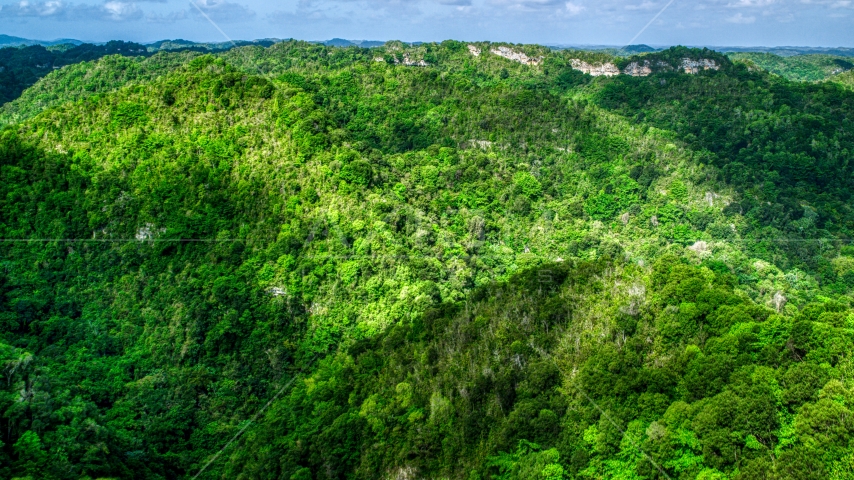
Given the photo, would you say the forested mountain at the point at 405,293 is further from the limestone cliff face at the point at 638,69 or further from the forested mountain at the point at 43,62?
the limestone cliff face at the point at 638,69

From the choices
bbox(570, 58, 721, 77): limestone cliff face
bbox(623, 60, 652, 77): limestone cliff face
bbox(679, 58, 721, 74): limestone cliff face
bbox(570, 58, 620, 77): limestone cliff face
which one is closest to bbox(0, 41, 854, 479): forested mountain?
bbox(679, 58, 721, 74): limestone cliff face

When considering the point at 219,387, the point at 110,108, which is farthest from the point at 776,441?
the point at 110,108

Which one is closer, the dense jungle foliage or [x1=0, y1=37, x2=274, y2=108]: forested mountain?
[x1=0, y1=37, x2=274, y2=108]: forested mountain

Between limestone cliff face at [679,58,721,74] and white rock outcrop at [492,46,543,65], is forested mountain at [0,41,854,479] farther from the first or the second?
white rock outcrop at [492,46,543,65]

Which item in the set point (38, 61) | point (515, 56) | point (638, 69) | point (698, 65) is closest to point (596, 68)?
point (638, 69)

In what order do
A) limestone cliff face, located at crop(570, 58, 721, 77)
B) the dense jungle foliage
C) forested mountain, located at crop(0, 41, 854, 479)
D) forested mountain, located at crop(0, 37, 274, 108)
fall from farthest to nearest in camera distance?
limestone cliff face, located at crop(570, 58, 721, 77) < the dense jungle foliage < forested mountain, located at crop(0, 37, 274, 108) < forested mountain, located at crop(0, 41, 854, 479)

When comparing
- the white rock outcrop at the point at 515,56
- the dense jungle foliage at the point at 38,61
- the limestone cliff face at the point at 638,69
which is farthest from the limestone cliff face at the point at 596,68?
the dense jungle foliage at the point at 38,61
